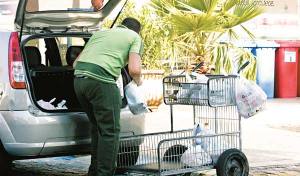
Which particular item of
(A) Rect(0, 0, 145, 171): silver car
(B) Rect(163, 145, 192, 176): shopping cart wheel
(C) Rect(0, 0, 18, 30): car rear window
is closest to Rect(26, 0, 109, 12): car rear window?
(A) Rect(0, 0, 145, 171): silver car

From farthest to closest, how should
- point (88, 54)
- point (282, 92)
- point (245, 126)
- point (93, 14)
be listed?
point (282, 92), point (245, 126), point (93, 14), point (88, 54)

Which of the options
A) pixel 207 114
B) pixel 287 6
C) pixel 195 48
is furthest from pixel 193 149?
pixel 287 6

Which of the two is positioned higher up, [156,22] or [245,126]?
[156,22]

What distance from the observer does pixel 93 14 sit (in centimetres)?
653

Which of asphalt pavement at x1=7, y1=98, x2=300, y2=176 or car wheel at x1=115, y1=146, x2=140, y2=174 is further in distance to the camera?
asphalt pavement at x1=7, y1=98, x2=300, y2=176

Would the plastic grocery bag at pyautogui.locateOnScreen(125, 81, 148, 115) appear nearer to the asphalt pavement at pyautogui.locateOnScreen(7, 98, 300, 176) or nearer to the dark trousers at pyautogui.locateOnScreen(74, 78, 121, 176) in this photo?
the dark trousers at pyautogui.locateOnScreen(74, 78, 121, 176)

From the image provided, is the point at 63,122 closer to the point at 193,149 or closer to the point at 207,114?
the point at 193,149

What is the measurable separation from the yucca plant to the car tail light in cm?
604

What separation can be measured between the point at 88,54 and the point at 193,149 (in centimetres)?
124

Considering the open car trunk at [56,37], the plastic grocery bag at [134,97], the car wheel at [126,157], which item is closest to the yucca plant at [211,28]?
the open car trunk at [56,37]

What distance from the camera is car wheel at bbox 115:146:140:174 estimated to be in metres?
6.03

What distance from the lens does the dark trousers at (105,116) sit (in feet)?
17.9

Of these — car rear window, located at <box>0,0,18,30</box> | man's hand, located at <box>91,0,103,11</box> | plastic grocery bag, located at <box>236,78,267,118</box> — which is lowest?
plastic grocery bag, located at <box>236,78,267,118</box>

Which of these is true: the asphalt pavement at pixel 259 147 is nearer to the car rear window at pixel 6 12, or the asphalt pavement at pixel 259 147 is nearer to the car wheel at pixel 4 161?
the car wheel at pixel 4 161
